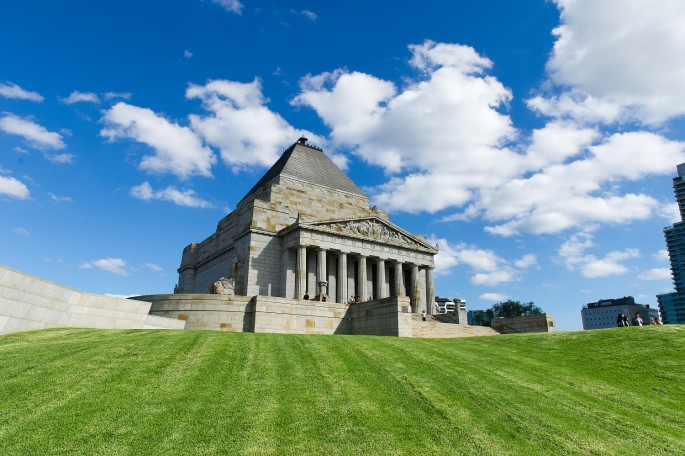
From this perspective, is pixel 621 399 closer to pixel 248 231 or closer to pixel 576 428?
pixel 576 428

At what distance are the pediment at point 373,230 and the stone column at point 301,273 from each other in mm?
2541

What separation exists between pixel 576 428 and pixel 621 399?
3443 millimetres

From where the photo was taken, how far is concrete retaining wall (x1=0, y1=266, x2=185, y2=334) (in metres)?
18.2

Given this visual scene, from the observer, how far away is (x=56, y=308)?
20984mm

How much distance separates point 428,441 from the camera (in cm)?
905

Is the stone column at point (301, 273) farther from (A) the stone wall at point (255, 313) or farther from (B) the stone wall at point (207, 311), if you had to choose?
(B) the stone wall at point (207, 311)

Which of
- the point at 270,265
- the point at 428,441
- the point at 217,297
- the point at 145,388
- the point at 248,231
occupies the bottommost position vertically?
the point at 428,441

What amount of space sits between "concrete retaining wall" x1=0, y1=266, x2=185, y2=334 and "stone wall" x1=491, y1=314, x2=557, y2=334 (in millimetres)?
24663

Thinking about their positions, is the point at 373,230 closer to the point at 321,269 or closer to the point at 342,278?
the point at 342,278

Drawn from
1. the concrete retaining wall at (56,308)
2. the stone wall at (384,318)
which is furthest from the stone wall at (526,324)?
the concrete retaining wall at (56,308)

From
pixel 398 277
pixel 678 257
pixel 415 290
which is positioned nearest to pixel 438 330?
pixel 398 277

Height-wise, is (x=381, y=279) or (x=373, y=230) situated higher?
(x=373, y=230)

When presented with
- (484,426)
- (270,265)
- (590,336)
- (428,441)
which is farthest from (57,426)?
(270,265)

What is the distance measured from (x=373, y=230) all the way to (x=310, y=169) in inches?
526
